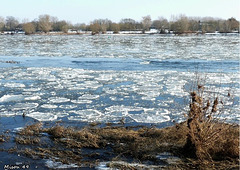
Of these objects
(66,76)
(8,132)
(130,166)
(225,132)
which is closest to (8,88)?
(66,76)

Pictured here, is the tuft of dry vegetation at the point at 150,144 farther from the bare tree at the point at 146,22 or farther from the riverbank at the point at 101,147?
the bare tree at the point at 146,22

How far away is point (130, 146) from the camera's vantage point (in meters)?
5.20

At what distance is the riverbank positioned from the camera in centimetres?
454

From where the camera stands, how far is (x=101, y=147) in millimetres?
5258

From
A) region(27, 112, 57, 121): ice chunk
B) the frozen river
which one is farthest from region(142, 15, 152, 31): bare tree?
region(27, 112, 57, 121): ice chunk

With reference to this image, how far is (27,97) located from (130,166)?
5487 millimetres

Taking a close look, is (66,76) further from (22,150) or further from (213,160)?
(213,160)

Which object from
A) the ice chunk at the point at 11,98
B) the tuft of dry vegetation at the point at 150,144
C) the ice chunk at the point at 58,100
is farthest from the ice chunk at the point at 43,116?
the ice chunk at the point at 11,98

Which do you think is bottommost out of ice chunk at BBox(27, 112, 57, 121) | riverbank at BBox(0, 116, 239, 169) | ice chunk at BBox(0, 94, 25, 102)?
riverbank at BBox(0, 116, 239, 169)

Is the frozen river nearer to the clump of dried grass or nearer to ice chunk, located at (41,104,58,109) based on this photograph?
ice chunk, located at (41,104,58,109)

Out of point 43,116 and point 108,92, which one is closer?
point 43,116

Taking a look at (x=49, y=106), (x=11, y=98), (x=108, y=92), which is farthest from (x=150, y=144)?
(x=11, y=98)

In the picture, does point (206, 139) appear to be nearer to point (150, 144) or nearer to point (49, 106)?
point (150, 144)

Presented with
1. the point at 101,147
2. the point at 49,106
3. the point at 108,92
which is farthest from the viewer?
the point at 108,92
